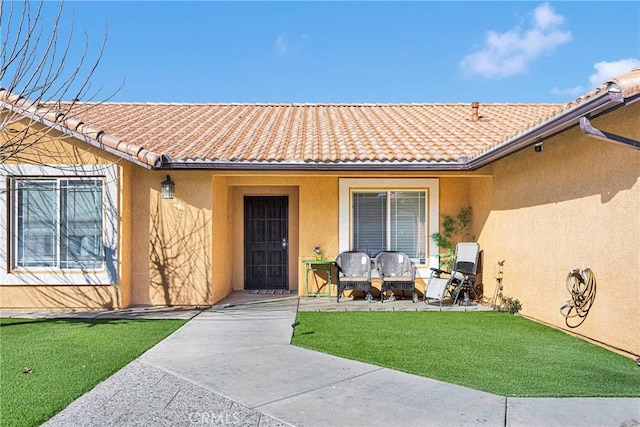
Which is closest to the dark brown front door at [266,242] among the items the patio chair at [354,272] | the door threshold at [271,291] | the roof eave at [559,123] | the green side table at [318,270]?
the door threshold at [271,291]

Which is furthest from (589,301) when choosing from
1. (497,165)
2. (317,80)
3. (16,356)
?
(317,80)

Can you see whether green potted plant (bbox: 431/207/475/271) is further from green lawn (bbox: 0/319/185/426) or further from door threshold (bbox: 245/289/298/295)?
green lawn (bbox: 0/319/185/426)

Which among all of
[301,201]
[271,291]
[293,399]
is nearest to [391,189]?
[301,201]

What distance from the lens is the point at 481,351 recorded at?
6.88m

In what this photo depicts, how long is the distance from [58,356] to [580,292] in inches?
306

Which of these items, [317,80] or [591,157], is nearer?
[591,157]

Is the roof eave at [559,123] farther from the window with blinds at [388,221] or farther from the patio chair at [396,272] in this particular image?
the patio chair at [396,272]

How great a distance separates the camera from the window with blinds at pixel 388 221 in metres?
12.5

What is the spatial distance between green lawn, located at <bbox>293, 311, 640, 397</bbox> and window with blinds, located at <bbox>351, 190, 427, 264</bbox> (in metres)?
2.98

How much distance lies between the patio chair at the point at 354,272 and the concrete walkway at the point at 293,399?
4.69 metres

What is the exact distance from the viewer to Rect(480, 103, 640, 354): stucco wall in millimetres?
6570

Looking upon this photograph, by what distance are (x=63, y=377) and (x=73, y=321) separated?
12.6 feet

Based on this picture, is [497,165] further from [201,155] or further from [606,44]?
[201,155]

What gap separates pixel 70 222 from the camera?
10.5 meters
